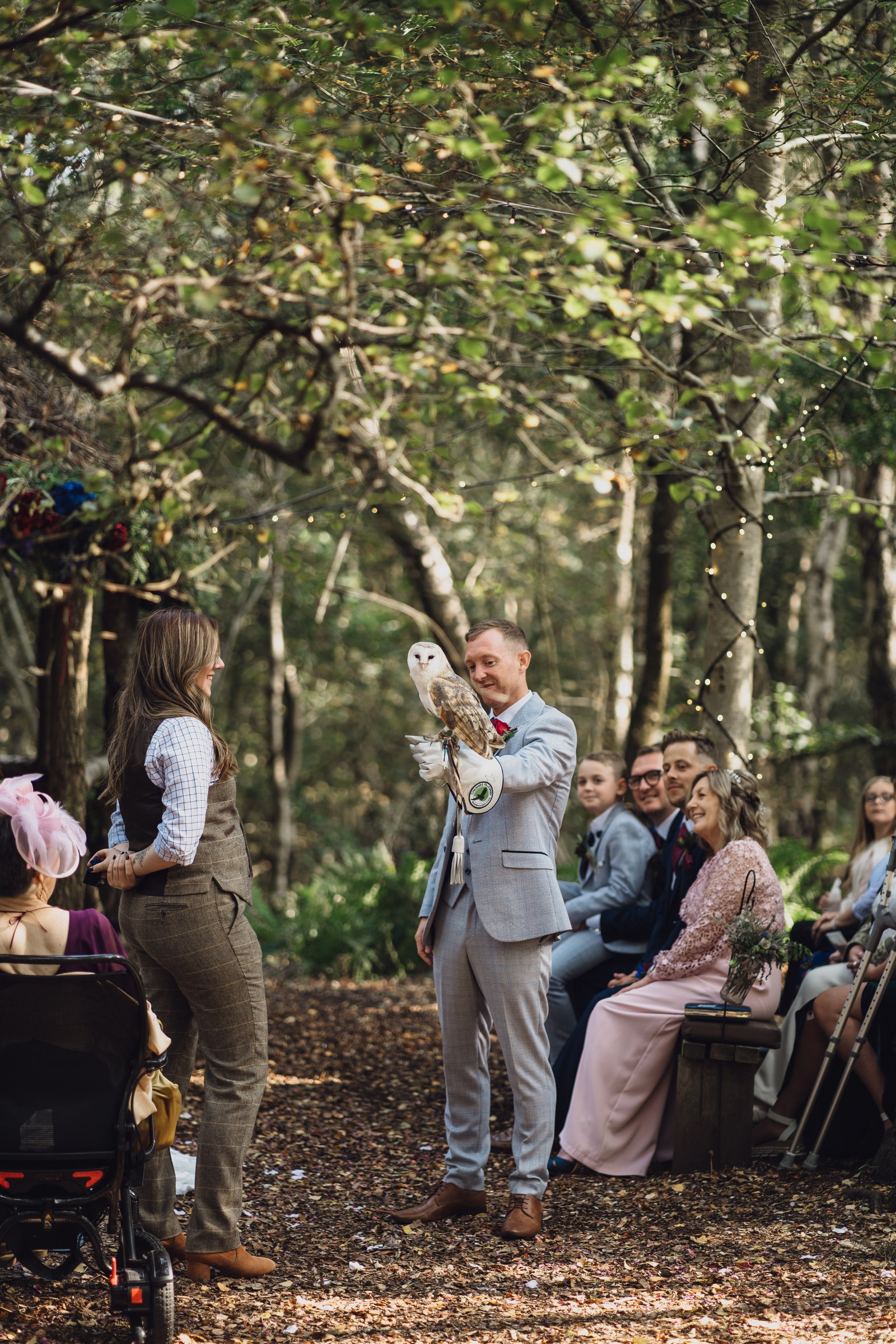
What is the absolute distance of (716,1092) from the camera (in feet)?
15.8

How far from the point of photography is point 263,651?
16.2 meters

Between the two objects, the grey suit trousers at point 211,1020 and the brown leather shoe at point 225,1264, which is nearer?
the grey suit trousers at point 211,1020

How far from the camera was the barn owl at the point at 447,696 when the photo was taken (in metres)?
3.87

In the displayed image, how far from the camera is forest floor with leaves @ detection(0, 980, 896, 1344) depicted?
338 centimetres

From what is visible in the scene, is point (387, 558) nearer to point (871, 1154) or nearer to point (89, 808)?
point (89, 808)

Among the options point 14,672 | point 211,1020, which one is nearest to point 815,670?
point 14,672

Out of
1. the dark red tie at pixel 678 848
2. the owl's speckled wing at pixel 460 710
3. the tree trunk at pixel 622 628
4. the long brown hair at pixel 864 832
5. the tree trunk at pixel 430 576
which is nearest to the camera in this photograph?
the owl's speckled wing at pixel 460 710

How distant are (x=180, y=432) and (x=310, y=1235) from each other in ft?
14.8

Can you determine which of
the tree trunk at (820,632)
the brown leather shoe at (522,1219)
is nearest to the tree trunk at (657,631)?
the tree trunk at (820,632)

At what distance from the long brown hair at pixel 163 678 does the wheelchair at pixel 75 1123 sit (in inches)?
28.5

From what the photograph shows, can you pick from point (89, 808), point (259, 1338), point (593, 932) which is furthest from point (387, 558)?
point (259, 1338)

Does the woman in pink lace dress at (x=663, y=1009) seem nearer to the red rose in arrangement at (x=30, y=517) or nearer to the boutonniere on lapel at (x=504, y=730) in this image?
the boutonniere on lapel at (x=504, y=730)

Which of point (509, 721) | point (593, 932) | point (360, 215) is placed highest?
point (360, 215)

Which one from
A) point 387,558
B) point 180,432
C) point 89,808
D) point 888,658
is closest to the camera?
point 180,432
